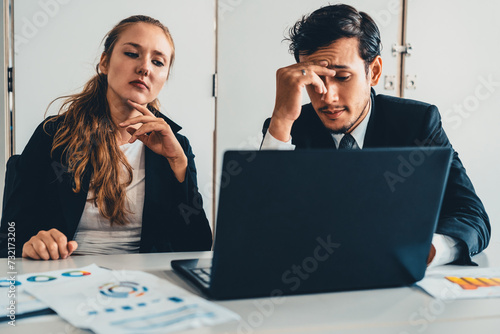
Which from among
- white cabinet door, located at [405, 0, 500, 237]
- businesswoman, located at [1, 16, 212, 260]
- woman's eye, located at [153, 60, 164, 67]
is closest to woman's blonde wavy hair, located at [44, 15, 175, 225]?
businesswoman, located at [1, 16, 212, 260]

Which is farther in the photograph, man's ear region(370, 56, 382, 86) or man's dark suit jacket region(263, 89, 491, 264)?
man's ear region(370, 56, 382, 86)

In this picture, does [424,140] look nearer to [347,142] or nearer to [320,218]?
[347,142]

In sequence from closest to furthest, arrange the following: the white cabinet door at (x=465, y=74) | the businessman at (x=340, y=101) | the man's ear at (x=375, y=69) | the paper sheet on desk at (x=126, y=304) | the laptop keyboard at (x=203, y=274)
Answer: the paper sheet on desk at (x=126, y=304), the laptop keyboard at (x=203, y=274), the businessman at (x=340, y=101), the man's ear at (x=375, y=69), the white cabinet door at (x=465, y=74)

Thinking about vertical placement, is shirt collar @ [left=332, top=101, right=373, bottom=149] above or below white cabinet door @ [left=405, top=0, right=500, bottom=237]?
below

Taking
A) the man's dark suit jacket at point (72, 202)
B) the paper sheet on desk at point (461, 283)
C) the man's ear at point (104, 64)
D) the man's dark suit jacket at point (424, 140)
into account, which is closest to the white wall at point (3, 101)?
the man's ear at point (104, 64)

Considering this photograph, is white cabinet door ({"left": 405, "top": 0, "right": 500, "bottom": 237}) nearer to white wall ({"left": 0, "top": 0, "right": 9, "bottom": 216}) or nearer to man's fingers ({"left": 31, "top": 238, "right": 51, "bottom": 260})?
white wall ({"left": 0, "top": 0, "right": 9, "bottom": 216})

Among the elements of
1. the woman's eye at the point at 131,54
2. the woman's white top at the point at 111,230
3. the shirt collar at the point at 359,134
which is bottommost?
the woman's white top at the point at 111,230

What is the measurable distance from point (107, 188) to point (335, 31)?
0.89 meters

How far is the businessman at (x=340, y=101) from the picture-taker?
4.94ft

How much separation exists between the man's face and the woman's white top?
25.3 inches

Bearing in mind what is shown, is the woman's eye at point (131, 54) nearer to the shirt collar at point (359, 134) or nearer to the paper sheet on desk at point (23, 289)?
the shirt collar at point (359, 134)

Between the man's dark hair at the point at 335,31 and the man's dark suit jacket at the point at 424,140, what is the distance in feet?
0.60

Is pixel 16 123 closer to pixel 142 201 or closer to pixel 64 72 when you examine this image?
pixel 64 72

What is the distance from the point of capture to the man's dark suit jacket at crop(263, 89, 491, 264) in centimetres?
117
